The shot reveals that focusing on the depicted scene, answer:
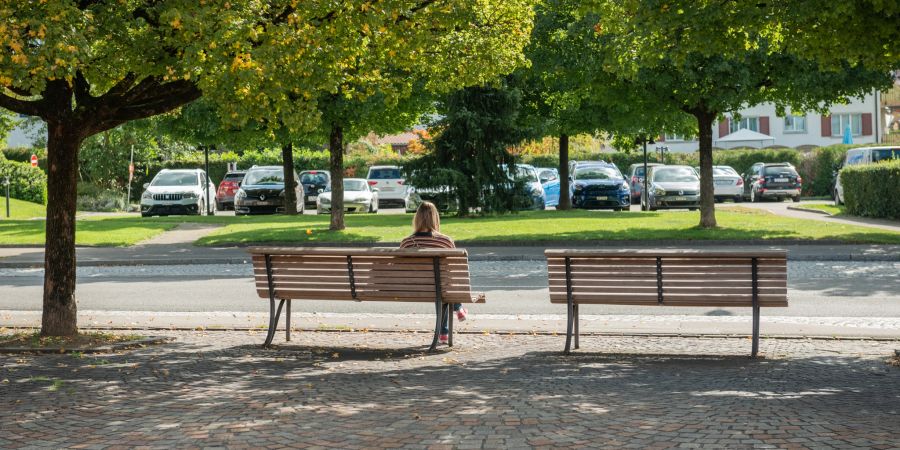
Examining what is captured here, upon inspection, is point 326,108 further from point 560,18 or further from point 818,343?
point 818,343

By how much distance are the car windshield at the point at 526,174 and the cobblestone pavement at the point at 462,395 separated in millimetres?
24030

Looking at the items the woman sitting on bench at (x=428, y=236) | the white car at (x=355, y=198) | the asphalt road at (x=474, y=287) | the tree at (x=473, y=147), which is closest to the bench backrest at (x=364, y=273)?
the woman sitting on bench at (x=428, y=236)

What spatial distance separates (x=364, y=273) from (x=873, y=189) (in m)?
23.4

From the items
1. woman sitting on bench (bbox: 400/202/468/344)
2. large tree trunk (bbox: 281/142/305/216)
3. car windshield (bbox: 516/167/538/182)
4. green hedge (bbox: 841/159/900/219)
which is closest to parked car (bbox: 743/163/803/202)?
car windshield (bbox: 516/167/538/182)

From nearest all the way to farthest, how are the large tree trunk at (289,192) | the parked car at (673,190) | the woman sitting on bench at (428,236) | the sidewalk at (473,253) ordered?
the woman sitting on bench at (428,236)
the sidewalk at (473,253)
the large tree trunk at (289,192)
the parked car at (673,190)

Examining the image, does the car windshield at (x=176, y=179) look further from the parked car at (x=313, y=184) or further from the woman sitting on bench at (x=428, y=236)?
the woman sitting on bench at (x=428, y=236)

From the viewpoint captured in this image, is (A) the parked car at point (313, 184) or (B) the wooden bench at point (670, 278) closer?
(B) the wooden bench at point (670, 278)

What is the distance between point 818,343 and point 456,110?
23.3 metres

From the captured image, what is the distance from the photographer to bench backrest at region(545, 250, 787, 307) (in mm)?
9289

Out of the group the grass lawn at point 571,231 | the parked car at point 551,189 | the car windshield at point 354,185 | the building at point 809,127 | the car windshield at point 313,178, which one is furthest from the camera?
the building at point 809,127

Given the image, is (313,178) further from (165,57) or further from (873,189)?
(165,57)

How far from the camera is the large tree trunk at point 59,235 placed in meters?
10.7

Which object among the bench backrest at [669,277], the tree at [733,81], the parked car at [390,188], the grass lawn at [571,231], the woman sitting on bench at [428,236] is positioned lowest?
the grass lawn at [571,231]

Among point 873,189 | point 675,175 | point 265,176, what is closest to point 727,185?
point 675,175
